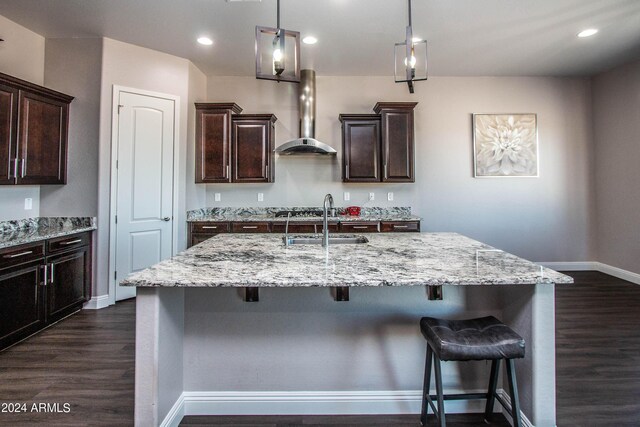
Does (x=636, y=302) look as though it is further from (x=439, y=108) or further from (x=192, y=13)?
(x=192, y=13)

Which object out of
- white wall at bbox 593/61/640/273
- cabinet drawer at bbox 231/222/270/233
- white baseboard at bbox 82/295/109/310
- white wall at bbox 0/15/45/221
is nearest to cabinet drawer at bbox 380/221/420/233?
cabinet drawer at bbox 231/222/270/233

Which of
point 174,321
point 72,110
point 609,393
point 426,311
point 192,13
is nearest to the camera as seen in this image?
point 174,321

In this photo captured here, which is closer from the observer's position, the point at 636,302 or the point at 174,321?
the point at 174,321

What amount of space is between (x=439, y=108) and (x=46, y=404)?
5194mm

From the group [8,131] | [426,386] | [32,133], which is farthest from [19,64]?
[426,386]

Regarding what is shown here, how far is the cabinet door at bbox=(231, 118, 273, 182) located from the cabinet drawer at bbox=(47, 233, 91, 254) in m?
1.74

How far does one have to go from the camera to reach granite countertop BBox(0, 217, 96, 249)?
2929 millimetres

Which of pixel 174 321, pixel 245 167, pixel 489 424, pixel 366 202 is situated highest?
pixel 245 167

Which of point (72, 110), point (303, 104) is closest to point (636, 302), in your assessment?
point (303, 104)

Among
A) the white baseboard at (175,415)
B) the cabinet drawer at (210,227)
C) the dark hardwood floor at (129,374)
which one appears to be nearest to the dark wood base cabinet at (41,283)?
the dark hardwood floor at (129,374)

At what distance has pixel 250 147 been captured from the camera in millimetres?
4520

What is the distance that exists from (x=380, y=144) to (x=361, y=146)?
0.82ft

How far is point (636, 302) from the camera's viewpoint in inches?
145

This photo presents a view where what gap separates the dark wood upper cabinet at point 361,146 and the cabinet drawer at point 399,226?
69cm
